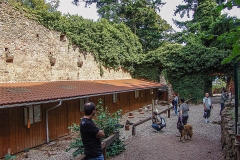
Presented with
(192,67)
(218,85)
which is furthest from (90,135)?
(218,85)

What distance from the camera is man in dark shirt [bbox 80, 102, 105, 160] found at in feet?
11.4

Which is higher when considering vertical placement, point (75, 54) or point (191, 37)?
point (191, 37)

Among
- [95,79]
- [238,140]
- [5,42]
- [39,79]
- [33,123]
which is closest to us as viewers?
[238,140]

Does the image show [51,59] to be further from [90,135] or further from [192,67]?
[192,67]

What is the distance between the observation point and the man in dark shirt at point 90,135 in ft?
11.4

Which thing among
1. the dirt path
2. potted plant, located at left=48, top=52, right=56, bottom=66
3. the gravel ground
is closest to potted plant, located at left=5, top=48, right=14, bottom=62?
potted plant, located at left=48, top=52, right=56, bottom=66

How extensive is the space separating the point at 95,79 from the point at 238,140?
14.9m

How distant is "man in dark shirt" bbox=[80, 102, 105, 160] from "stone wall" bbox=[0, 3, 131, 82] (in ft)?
28.0

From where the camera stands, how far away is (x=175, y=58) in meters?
23.3

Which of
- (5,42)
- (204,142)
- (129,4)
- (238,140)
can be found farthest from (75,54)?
(129,4)

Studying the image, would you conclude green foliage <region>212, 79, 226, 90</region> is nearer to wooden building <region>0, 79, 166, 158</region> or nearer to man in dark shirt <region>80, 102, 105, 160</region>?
wooden building <region>0, 79, 166, 158</region>

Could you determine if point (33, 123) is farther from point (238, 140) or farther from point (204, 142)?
point (238, 140)

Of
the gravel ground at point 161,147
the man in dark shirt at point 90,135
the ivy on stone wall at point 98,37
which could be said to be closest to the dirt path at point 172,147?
the gravel ground at point 161,147

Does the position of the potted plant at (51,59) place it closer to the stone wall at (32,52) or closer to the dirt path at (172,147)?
the stone wall at (32,52)
